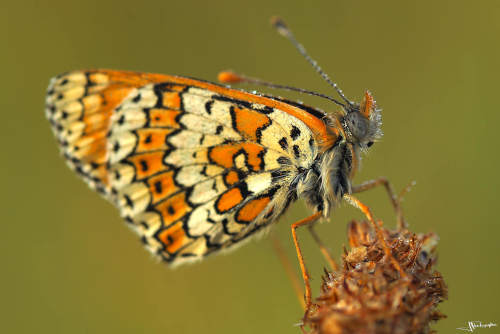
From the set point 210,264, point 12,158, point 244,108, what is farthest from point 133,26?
point 244,108

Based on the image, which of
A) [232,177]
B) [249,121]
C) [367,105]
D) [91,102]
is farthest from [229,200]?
[91,102]

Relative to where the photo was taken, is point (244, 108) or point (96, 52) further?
point (96, 52)

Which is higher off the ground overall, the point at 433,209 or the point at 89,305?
the point at 89,305

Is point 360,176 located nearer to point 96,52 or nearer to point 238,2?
point 238,2

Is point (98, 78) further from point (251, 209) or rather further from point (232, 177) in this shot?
point (251, 209)

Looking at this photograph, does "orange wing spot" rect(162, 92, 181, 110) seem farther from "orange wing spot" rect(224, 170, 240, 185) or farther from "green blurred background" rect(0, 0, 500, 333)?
"green blurred background" rect(0, 0, 500, 333)

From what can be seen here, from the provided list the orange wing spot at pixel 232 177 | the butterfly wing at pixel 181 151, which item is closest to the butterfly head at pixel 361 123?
the butterfly wing at pixel 181 151

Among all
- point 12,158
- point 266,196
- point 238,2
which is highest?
point 238,2
